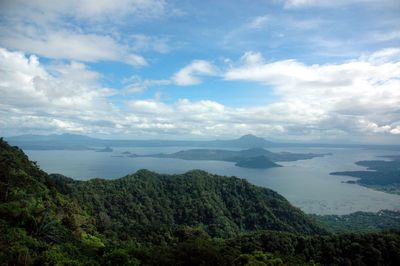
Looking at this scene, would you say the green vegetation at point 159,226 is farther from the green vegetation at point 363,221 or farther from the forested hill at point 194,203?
the green vegetation at point 363,221

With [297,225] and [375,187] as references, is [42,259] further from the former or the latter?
[375,187]

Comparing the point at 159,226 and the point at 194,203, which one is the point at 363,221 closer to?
the point at 194,203

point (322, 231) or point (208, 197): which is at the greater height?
point (208, 197)

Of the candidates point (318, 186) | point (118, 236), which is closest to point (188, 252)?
point (118, 236)

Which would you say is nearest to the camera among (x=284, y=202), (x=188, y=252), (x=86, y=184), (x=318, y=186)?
(x=188, y=252)

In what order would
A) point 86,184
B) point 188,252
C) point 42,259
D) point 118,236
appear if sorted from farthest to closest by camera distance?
point 86,184
point 118,236
point 188,252
point 42,259

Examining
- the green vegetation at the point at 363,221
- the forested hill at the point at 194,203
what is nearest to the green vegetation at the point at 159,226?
the forested hill at the point at 194,203
